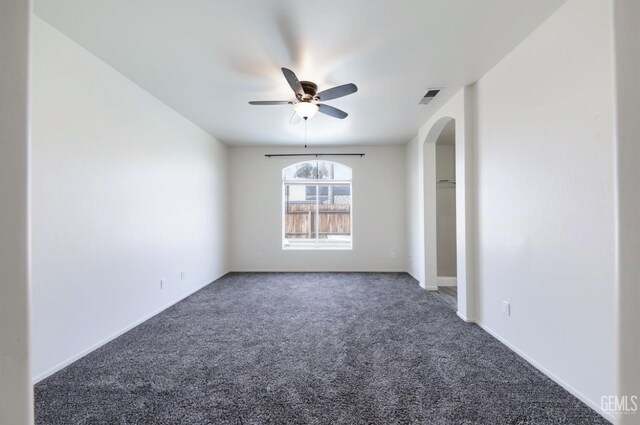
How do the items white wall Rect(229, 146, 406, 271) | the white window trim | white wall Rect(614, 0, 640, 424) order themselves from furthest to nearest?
the white window trim
white wall Rect(229, 146, 406, 271)
white wall Rect(614, 0, 640, 424)

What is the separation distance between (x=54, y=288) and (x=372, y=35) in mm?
3075

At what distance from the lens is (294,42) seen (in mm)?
2248

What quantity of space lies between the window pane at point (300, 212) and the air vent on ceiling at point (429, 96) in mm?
3032

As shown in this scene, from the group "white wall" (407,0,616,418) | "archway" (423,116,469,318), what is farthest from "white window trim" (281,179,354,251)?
"white wall" (407,0,616,418)

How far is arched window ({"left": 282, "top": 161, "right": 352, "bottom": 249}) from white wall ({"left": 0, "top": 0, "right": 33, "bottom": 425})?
5384mm

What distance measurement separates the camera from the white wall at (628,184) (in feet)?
1.55

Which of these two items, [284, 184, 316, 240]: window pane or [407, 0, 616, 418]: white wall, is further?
[284, 184, 316, 240]: window pane

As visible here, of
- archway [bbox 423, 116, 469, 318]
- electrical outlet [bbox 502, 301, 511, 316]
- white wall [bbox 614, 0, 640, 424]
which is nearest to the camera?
white wall [bbox 614, 0, 640, 424]

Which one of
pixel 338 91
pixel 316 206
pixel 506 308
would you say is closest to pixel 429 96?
pixel 338 91

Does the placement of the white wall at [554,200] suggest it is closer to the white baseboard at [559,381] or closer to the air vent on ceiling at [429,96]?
the white baseboard at [559,381]

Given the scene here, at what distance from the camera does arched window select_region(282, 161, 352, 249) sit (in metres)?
5.95

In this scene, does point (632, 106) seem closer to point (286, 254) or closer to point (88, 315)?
point (88, 315)

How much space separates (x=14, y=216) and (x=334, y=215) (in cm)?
557

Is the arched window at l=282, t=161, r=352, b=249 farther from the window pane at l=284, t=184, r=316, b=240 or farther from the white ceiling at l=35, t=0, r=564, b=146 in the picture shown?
the white ceiling at l=35, t=0, r=564, b=146
